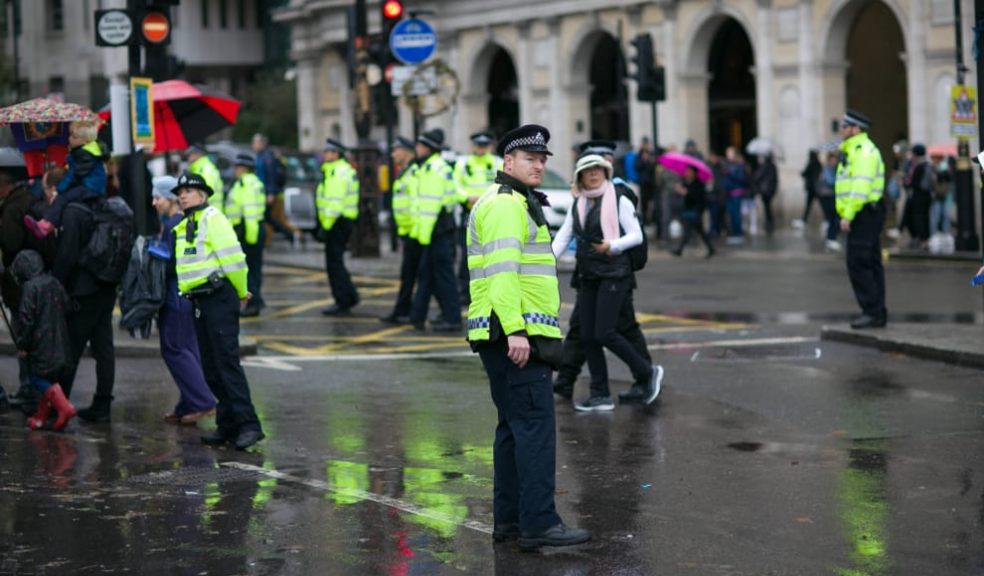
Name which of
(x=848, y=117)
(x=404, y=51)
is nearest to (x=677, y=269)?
(x=404, y=51)

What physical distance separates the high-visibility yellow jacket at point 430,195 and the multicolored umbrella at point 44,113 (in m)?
5.76

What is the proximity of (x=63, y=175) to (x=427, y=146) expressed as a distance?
20.1ft

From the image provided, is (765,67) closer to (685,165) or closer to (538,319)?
(685,165)

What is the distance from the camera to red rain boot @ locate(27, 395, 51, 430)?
11562 millimetres

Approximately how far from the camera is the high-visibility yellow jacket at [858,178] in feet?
52.2

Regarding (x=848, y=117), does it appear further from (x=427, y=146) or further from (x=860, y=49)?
(x=860, y=49)

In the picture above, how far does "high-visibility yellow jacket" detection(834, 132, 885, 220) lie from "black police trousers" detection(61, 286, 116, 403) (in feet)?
21.5

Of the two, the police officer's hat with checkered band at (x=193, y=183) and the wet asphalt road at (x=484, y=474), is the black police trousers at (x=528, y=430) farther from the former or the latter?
the police officer's hat with checkered band at (x=193, y=183)

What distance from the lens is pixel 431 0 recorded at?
53156 mm

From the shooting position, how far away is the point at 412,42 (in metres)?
27.6

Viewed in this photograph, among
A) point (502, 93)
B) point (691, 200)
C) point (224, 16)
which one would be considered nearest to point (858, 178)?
point (691, 200)

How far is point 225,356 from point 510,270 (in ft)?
11.0

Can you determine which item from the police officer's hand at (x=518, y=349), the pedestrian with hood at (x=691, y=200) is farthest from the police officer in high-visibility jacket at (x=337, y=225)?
the police officer's hand at (x=518, y=349)

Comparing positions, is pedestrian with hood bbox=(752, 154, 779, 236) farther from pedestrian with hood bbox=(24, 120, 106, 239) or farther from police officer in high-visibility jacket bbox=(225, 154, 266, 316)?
pedestrian with hood bbox=(24, 120, 106, 239)
